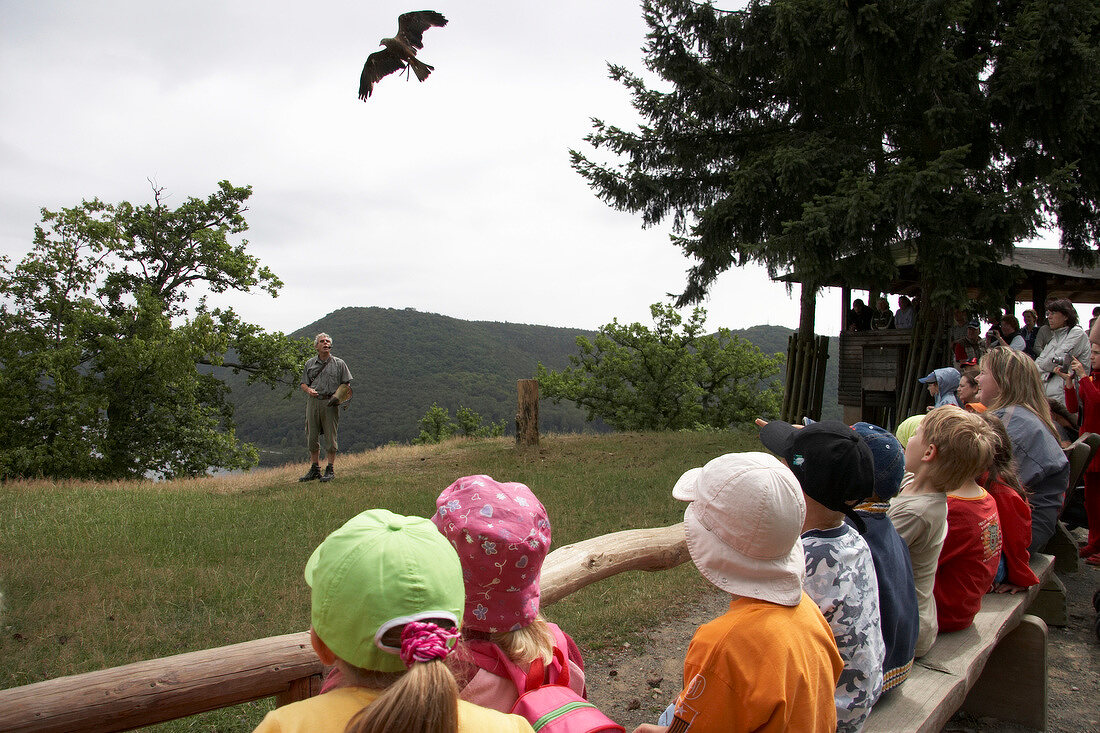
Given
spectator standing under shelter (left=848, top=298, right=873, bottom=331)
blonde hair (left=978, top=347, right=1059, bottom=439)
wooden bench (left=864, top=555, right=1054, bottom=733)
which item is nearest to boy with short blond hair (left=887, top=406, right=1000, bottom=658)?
wooden bench (left=864, top=555, right=1054, bottom=733)

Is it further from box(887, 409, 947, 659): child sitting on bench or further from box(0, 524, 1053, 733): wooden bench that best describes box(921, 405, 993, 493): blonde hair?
box(0, 524, 1053, 733): wooden bench

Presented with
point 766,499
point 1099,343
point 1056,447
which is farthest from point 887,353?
point 766,499

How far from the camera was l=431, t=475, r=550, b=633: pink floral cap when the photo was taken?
6.55 ft

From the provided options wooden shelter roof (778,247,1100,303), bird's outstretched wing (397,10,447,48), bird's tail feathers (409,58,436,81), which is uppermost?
bird's outstretched wing (397,10,447,48)

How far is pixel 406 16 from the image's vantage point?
8.55 metres

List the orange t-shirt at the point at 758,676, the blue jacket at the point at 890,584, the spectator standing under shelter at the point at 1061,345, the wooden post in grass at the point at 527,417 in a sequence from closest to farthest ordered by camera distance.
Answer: the orange t-shirt at the point at 758,676
the blue jacket at the point at 890,584
the spectator standing under shelter at the point at 1061,345
the wooden post in grass at the point at 527,417

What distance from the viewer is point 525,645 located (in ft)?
6.71

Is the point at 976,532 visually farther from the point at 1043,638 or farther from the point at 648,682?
the point at 648,682

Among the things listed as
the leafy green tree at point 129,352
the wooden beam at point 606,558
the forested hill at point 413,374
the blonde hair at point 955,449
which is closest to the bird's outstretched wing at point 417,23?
the wooden beam at point 606,558

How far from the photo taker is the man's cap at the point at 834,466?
2307 millimetres

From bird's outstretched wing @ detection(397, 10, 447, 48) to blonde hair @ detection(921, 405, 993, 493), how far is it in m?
7.28

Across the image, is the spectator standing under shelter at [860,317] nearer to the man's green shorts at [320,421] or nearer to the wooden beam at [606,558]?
the man's green shorts at [320,421]

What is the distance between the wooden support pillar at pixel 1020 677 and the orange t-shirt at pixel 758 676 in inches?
105

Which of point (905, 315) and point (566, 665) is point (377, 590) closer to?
point (566, 665)
